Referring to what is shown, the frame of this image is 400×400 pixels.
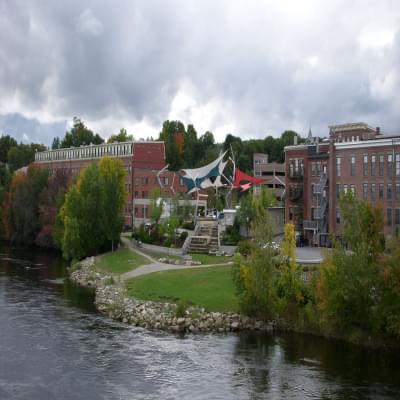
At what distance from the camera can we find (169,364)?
34.4 meters

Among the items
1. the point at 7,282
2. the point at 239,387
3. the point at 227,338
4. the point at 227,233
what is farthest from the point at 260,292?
the point at 227,233

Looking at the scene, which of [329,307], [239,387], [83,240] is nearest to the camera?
[239,387]

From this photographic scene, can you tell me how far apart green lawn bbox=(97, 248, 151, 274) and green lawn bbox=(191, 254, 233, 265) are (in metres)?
5.89

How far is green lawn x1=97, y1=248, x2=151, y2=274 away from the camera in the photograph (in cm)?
6800

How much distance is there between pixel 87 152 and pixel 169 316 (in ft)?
291

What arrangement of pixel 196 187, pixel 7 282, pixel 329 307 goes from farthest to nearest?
pixel 196 187
pixel 7 282
pixel 329 307

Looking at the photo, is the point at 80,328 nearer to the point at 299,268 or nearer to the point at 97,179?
the point at 299,268

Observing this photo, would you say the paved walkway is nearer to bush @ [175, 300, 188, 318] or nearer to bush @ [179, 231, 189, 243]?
bush @ [179, 231, 189, 243]

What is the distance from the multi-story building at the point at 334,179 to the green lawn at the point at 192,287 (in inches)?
799

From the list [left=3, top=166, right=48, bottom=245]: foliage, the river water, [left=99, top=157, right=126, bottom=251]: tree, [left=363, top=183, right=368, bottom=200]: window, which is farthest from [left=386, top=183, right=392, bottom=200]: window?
[left=3, top=166, right=48, bottom=245]: foliage

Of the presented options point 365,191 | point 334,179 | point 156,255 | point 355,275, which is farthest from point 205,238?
point 355,275

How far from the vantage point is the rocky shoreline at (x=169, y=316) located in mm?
43094

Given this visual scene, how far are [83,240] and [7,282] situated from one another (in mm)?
20111

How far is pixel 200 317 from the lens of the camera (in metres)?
44.2
